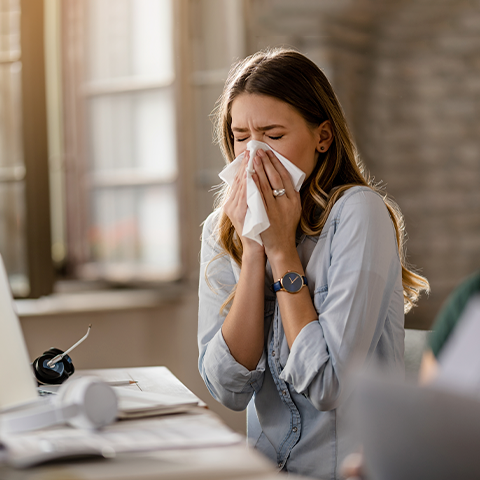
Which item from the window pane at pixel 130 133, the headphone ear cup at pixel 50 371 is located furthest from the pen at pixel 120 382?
the window pane at pixel 130 133

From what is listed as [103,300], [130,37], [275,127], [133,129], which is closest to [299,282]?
[275,127]

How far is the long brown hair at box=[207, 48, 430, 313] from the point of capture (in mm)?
1233

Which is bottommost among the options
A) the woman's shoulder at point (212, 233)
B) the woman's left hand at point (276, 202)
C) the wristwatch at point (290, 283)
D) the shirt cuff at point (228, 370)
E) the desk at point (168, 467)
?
the shirt cuff at point (228, 370)

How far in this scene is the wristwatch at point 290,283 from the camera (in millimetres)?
→ 1151

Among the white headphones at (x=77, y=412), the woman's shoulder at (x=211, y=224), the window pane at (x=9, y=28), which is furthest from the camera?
the window pane at (x=9, y=28)

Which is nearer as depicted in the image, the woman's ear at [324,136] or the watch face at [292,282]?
the watch face at [292,282]

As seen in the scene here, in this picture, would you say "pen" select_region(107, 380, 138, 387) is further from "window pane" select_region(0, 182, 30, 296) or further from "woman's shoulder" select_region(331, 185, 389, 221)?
"window pane" select_region(0, 182, 30, 296)

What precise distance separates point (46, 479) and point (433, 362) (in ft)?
Result: 1.79

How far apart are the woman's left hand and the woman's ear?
0.37 feet

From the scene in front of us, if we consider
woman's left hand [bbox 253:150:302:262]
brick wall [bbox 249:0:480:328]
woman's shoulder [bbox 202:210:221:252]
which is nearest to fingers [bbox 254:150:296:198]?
woman's left hand [bbox 253:150:302:262]

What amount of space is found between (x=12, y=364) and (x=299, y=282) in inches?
22.3

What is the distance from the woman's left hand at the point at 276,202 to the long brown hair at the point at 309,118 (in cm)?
4

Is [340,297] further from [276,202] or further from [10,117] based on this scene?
[10,117]

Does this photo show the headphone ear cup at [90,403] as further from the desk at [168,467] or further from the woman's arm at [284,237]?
the woman's arm at [284,237]
